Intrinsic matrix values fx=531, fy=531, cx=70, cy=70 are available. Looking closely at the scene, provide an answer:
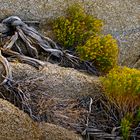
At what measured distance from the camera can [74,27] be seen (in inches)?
359

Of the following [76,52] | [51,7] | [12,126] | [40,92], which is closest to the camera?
[12,126]

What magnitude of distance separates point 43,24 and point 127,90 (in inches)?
99.6

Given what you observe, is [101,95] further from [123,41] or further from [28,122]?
[123,41]

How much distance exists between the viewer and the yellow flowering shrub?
8.73 meters

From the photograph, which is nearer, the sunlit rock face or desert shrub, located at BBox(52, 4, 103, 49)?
desert shrub, located at BBox(52, 4, 103, 49)

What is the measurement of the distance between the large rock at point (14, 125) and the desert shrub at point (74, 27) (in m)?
2.46

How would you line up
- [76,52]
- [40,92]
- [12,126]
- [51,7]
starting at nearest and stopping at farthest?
[12,126], [40,92], [76,52], [51,7]

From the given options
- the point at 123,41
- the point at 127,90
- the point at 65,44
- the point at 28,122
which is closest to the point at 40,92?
the point at 28,122

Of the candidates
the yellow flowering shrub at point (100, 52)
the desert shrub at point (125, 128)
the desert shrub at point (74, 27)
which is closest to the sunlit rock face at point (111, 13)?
the desert shrub at point (74, 27)

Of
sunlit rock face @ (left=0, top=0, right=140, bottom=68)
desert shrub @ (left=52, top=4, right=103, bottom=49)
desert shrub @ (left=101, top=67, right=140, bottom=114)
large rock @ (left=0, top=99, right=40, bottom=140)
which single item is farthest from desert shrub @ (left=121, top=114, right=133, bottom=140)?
sunlit rock face @ (left=0, top=0, right=140, bottom=68)

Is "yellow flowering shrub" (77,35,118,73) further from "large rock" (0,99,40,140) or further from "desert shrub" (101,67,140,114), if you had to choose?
"large rock" (0,99,40,140)

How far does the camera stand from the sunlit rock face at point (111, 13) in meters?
9.33

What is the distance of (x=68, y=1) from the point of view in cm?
972

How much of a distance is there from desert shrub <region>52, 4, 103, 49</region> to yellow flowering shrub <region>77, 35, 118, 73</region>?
270mm
